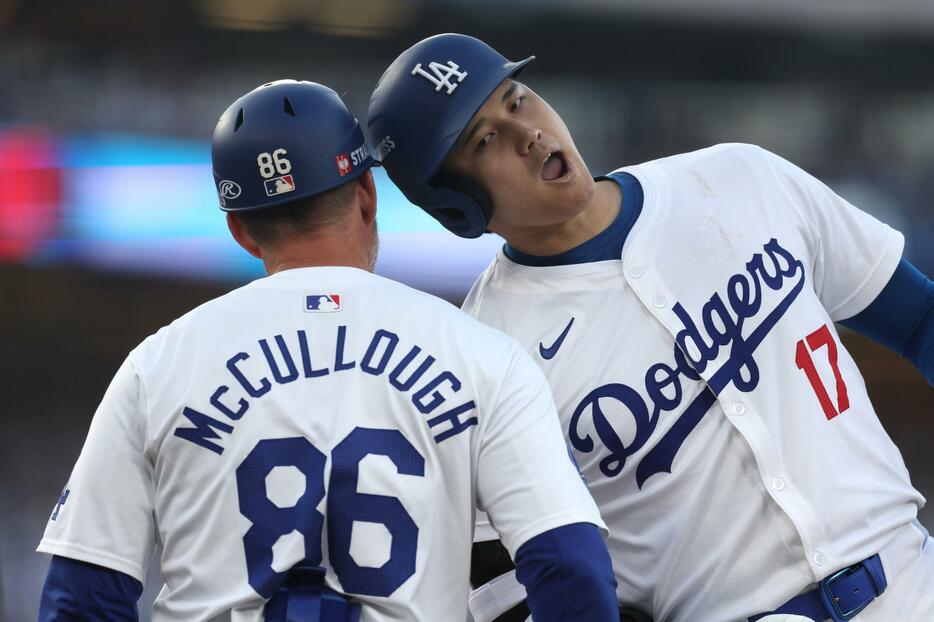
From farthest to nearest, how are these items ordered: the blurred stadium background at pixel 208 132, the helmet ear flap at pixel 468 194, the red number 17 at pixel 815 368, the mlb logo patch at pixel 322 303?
the blurred stadium background at pixel 208 132 < the helmet ear flap at pixel 468 194 < the red number 17 at pixel 815 368 < the mlb logo patch at pixel 322 303

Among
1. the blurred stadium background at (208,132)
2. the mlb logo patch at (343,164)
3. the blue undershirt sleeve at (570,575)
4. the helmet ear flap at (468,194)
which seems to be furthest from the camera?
the blurred stadium background at (208,132)

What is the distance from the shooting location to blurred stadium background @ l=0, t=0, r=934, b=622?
510 centimetres

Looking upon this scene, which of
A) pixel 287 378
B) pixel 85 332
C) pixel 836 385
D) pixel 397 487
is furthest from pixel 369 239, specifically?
pixel 85 332

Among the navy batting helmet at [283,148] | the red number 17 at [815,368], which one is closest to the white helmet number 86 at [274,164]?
the navy batting helmet at [283,148]

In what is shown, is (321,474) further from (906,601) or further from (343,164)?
(906,601)

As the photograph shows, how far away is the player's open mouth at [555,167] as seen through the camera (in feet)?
6.27

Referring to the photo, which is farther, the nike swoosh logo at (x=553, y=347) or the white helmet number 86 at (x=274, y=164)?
the nike swoosh logo at (x=553, y=347)

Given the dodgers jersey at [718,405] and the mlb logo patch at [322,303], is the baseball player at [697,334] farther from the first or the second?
the mlb logo patch at [322,303]

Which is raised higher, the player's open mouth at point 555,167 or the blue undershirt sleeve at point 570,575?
the player's open mouth at point 555,167

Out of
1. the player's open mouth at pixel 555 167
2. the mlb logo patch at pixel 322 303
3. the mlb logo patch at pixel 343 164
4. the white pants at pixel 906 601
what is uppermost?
the mlb logo patch at pixel 343 164

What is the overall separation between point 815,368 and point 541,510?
61 centimetres

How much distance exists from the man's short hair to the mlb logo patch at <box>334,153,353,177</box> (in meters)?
0.02

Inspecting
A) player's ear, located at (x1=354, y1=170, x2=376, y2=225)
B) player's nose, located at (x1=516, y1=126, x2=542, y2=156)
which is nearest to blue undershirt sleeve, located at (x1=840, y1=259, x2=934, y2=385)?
player's nose, located at (x1=516, y1=126, x2=542, y2=156)

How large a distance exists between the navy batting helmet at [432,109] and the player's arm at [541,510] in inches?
19.3
